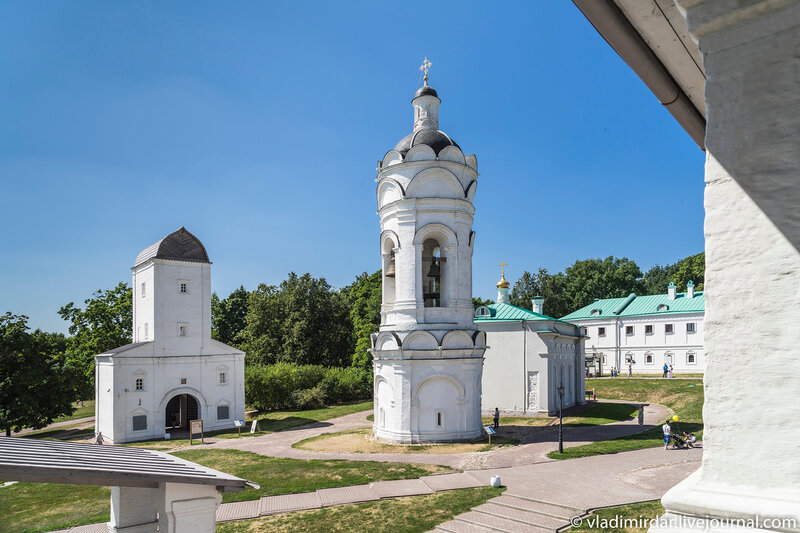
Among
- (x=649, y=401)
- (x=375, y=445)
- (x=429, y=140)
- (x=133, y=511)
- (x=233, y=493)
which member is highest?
(x=429, y=140)

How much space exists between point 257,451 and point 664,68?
75.6 ft

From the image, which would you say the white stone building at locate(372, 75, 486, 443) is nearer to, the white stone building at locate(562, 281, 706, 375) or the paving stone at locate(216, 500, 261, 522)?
A: the paving stone at locate(216, 500, 261, 522)

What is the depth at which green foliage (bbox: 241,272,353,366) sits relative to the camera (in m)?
46.3

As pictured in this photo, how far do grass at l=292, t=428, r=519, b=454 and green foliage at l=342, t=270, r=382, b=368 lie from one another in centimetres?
2000

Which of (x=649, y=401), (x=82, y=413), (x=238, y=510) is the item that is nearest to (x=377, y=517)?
(x=238, y=510)

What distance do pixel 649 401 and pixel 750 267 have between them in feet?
120

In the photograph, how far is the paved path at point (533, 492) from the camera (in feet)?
41.9

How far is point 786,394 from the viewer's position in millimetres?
1807

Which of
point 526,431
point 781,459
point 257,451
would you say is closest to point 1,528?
point 257,451

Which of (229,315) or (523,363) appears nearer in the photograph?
(523,363)

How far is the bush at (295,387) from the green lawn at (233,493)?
646 inches

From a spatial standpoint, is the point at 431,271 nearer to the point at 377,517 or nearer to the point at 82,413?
the point at 377,517

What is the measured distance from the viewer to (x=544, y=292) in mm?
66188

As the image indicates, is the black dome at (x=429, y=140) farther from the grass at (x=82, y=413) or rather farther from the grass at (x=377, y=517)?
the grass at (x=82, y=413)
